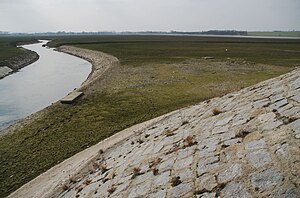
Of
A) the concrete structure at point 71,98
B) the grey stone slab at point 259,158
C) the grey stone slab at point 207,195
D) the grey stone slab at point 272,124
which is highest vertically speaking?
the grey stone slab at point 272,124

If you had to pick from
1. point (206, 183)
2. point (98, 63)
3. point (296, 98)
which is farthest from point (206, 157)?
point (98, 63)

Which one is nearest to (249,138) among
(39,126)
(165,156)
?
(165,156)

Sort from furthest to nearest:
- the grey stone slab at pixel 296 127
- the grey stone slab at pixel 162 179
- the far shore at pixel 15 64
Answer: the far shore at pixel 15 64 → the grey stone slab at pixel 162 179 → the grey stone slab at pixel 296 127

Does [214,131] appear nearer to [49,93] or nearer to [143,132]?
[143,132]

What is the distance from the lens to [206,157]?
10438mm

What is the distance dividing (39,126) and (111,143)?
8066 mm

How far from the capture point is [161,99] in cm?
2806

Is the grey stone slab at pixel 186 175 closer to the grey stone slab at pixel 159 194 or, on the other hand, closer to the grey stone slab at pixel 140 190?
the grey stone slab at pixel 159 194

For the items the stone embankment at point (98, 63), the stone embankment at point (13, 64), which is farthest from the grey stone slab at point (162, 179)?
A: the stone embankment at point (13, 64)

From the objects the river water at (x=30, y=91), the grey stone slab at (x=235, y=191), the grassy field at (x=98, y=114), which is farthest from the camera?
the river water at (x=30, y=91)

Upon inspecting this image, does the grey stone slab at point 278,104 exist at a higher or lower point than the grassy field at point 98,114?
higher

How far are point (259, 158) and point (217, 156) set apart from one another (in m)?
1.59

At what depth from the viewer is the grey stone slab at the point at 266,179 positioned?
7715 millimetres

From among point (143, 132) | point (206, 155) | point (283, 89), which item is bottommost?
point (143, 132)
